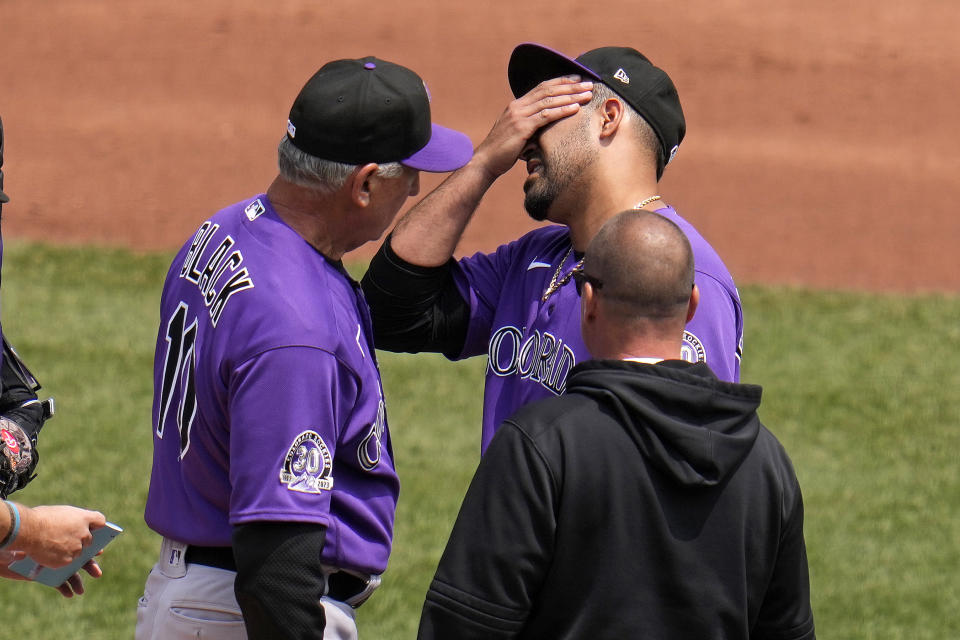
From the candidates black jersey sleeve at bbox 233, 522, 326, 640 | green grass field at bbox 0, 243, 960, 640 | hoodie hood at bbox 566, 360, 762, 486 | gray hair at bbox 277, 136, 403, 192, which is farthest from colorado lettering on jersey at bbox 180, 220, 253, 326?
green grass field at bbox 0, 243, 960, 640

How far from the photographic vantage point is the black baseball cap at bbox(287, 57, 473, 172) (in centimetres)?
319

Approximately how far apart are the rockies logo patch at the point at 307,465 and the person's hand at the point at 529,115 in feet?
3.96

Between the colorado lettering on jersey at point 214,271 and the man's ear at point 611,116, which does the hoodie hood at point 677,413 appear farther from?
the man's ear at point 611,116

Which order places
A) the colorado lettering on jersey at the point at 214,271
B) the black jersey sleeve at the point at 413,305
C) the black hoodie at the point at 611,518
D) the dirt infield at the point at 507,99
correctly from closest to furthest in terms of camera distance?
the black hoodie at the point at 611,518 → the colorado lettering on jersey at the point at 214,271 → the black jersey sleeve at the point at 413,305 → the dirt infield at the point at 507,99

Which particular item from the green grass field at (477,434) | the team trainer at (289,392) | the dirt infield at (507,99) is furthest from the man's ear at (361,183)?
the dirt infield at (507,99)

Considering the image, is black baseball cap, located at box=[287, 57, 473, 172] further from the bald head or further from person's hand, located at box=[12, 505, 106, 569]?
person's hand, located at box=[12, 505, 106, 569]

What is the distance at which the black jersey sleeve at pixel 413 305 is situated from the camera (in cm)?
386

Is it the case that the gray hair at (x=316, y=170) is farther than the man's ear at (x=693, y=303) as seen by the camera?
Yes

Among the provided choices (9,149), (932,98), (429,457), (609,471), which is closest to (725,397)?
(609,471)

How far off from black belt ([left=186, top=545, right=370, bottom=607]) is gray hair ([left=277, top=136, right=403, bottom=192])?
3.07 feet

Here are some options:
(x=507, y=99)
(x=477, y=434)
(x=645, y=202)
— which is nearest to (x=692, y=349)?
(x=645, y=202)

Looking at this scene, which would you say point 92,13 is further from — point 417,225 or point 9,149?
point 417,225

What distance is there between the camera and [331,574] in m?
3.26

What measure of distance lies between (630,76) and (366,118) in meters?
0.91
